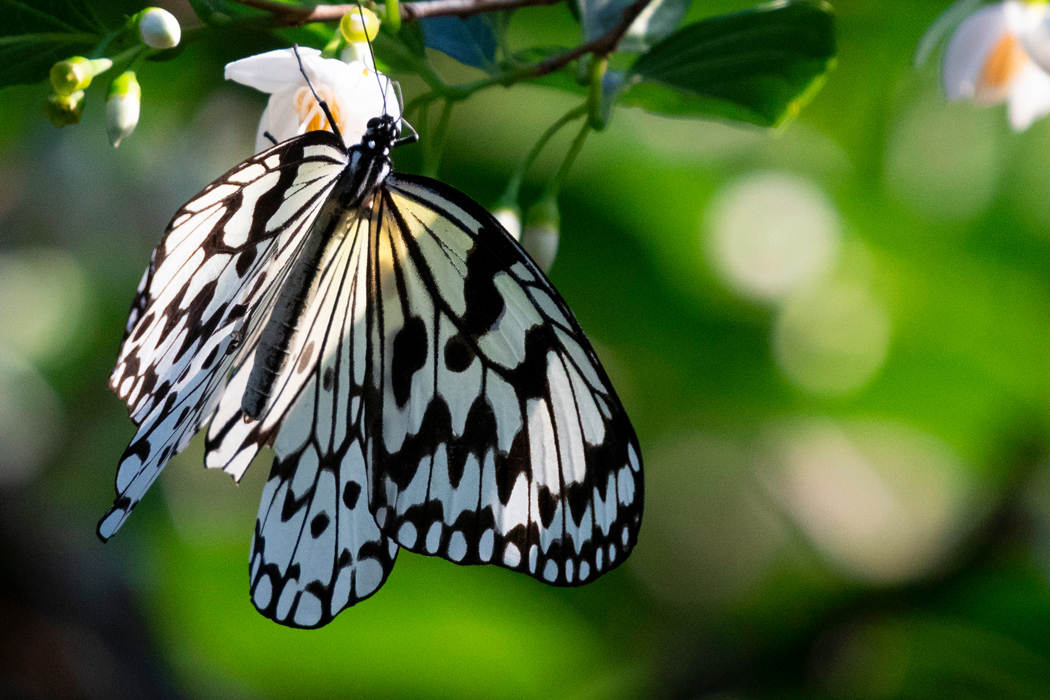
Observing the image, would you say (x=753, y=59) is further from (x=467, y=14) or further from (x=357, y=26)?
(x=357, y=26)

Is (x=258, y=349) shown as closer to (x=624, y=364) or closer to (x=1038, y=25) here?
(x=1038, y=25)

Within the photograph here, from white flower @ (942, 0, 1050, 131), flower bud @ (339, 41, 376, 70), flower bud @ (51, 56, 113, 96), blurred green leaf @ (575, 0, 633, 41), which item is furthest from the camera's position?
white flower @ (942, 0, 1050, 131)

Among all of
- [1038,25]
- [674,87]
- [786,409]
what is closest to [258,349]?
[674,87]

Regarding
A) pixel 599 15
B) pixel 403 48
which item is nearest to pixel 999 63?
pixel 599 15

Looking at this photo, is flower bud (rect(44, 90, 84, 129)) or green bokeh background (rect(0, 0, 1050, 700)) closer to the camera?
flower bud (rect(44, 90, 84, 129))

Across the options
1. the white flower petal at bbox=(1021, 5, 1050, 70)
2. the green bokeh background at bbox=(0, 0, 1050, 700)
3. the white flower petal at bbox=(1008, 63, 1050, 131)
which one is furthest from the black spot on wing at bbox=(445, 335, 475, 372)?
the green bokeh background at bbox=(0, 0, 1050, 700)

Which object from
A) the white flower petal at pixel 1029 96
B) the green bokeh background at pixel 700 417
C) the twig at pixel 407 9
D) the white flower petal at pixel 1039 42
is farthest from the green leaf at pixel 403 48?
the green bokeh background at pixel 700 417

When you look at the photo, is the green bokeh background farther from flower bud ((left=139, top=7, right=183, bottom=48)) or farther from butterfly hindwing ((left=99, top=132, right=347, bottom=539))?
flower bud ((left=139, top=7, right=183, bottom=48))
